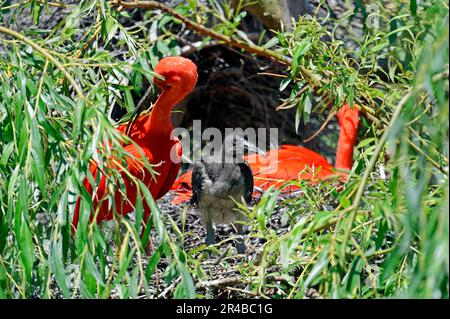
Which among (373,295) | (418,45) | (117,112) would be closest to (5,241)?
(373,295)

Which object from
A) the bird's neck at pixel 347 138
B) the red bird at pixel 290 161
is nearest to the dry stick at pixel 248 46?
the red bird at pixel 290 161

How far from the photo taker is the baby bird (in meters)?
4.30

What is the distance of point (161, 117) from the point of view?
153 inches

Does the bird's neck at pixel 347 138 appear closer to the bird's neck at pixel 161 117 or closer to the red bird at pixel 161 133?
the red bird at pixel 161 133

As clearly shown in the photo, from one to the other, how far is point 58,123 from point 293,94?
91 centimetres

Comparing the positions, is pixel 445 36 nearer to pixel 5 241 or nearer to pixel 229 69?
pixel 5 241

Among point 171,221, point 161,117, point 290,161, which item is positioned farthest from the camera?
point 290,161

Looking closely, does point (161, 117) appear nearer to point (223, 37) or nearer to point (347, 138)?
point (223, 37)

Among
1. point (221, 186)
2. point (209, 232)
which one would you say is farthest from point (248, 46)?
point (209, 232)

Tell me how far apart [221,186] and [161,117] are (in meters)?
0.58

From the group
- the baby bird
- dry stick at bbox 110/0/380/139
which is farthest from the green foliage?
the baby bird

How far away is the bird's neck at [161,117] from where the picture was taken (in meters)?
3.82

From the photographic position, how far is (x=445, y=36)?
2.02 metres
